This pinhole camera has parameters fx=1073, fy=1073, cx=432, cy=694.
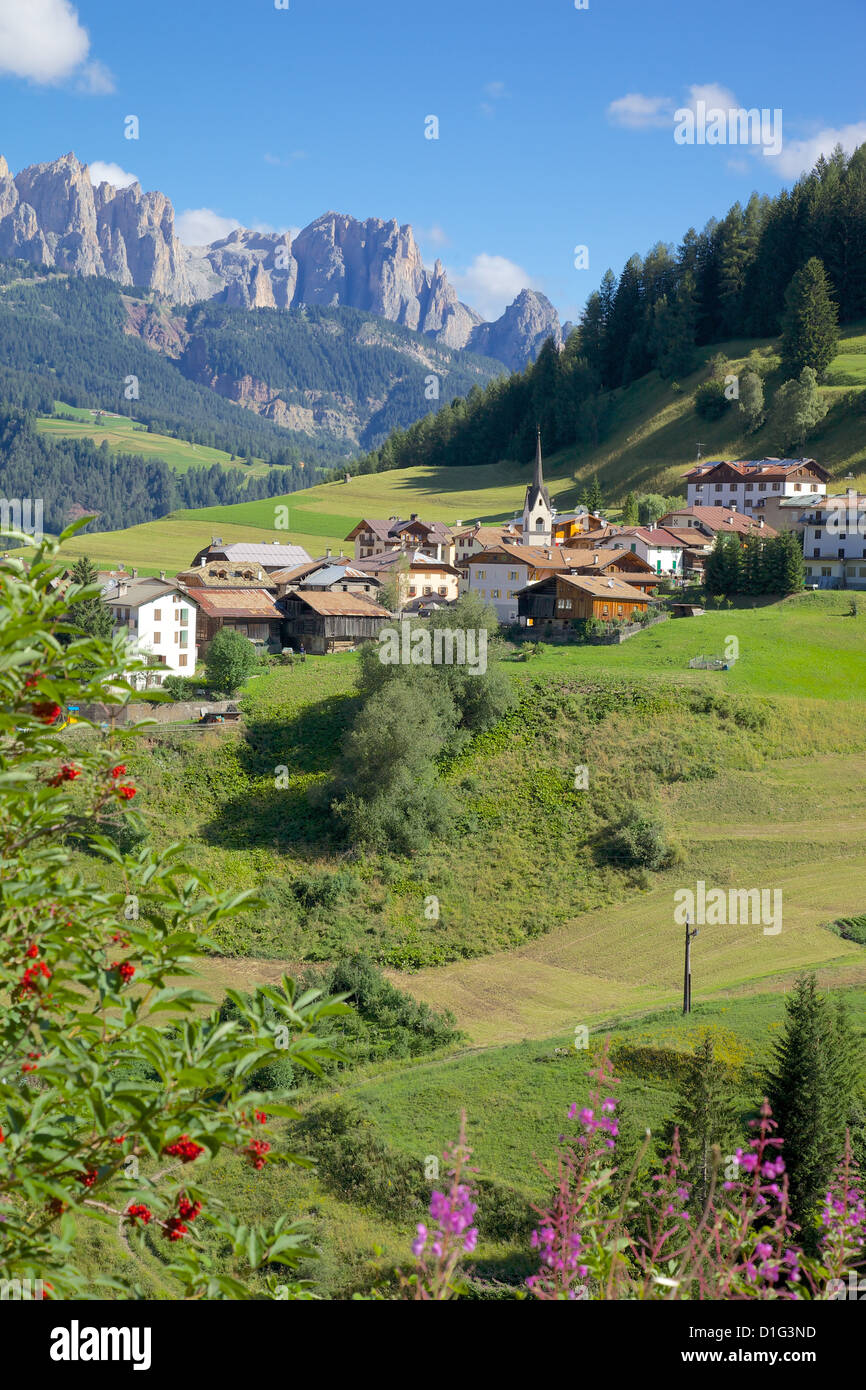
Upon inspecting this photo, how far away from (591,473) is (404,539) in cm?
4246

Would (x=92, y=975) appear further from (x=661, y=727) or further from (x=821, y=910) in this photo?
(x=661, y=727)

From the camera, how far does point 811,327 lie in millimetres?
125312

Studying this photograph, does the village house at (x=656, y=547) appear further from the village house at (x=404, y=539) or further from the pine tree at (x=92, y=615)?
the pine tree at (x=92, y=615)

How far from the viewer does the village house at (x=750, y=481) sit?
4126 inches

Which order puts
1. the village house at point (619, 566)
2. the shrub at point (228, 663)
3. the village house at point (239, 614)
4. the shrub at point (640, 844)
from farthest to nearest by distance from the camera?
the village house at point (619, 566) < the village house at point (239, 614) < the shrub at point (228, 663) < the shrub at point (640, 844)

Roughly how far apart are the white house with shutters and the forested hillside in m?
79.0

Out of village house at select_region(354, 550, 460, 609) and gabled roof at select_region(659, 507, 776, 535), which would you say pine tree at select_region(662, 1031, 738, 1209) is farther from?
gabled roof at select_region(659, 507, 776, 535)

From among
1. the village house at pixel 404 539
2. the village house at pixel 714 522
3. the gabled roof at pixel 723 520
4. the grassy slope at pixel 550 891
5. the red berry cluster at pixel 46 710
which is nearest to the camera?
the red berry cluster at pixel 46 710

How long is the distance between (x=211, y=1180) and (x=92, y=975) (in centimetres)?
2455

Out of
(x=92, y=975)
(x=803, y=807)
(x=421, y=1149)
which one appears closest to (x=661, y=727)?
(x=803, y=807)

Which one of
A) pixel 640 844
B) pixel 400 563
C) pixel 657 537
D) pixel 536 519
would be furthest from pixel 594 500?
pixel 640 844

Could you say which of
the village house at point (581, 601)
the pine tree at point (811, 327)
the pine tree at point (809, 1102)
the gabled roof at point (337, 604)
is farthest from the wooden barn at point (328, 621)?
the pine tree at point (811, 327)

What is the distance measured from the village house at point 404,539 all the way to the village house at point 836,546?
31.7 m

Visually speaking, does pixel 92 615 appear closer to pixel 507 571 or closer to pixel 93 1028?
pixel 507 571
